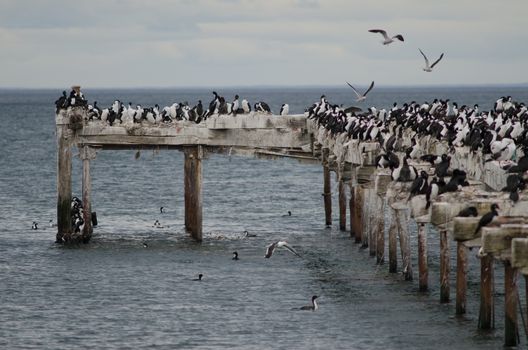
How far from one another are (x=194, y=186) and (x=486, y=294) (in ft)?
65.8

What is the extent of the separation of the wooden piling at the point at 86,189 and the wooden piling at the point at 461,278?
17969 mm

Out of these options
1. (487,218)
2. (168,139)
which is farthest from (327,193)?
(487,218)

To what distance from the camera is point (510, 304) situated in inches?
1076

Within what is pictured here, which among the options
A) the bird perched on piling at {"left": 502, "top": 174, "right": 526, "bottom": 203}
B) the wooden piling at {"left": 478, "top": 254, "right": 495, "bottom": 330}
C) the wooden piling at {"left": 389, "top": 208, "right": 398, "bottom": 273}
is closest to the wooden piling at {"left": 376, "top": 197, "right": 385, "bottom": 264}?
the wooden piling at {"left": 389, "top": 208, "right": 398, "bottom": 273}

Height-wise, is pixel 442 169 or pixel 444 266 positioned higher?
pixel 442 169

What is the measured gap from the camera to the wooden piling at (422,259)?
115 feet

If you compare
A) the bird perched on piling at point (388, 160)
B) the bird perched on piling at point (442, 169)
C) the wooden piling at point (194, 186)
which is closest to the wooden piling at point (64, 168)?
the wooden piling at point (194, 186)

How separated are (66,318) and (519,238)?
A: 15.2 metres

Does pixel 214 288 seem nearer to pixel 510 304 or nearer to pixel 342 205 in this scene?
pixel 342 205

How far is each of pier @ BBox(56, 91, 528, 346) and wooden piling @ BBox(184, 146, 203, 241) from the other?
3 cm

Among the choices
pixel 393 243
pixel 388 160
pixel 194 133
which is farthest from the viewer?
pixel 194 133

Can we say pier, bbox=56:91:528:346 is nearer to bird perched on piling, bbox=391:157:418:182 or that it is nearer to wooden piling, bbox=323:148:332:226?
wooden piling, bbox=323:148:332:226

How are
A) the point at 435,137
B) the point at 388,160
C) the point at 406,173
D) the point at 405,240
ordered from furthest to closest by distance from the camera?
the point at 435,137, the point at 405,240, the point at 388,160, the point at 406,173

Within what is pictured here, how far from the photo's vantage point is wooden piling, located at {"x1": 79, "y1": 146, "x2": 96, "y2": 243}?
4781 centimetres
